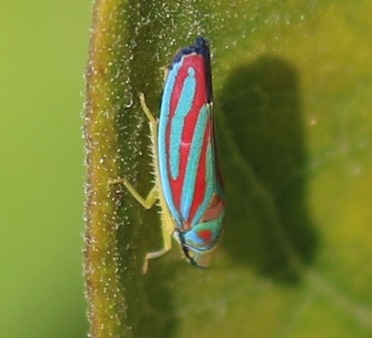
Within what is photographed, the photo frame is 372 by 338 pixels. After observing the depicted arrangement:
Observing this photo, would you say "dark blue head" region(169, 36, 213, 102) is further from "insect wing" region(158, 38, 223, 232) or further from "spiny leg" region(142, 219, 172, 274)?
"spiny leg" region(142, 219, 172, 274)

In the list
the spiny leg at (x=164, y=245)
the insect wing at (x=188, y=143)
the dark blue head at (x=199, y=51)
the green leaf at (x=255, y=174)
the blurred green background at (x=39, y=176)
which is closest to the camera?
the green leaf at (x=255, y=174)

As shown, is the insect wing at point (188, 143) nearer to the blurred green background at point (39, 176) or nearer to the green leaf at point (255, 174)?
the green leaf at point (255, 174)

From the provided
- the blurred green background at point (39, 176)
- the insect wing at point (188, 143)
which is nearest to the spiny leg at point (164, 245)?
the insect wing at point (188, 143)

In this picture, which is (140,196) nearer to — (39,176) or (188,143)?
(188,143)

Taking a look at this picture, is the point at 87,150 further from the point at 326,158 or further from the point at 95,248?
the point at 326,158

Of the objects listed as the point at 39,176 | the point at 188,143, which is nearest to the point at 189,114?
the point at 188,143
